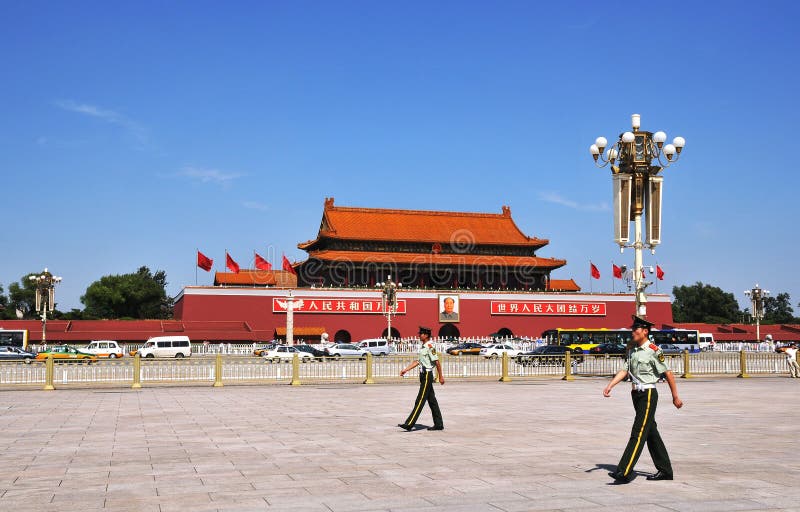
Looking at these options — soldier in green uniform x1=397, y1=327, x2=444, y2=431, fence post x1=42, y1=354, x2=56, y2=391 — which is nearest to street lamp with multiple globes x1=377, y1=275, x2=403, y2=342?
fence post x1=42, y1=354, x2=56, y2=391

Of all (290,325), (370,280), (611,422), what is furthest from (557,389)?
(370,280)

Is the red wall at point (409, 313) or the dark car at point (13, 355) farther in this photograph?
the red wall at point (409, 313)

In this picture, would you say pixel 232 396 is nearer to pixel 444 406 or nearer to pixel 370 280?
pixel 444 406

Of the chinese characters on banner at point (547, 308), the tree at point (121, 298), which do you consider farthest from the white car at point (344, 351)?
the tree at point (121, 298)

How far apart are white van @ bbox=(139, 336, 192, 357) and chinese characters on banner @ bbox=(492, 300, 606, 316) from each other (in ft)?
75.9

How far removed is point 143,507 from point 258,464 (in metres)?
2.00

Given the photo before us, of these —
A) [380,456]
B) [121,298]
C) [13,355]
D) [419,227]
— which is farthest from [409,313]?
[380,456]

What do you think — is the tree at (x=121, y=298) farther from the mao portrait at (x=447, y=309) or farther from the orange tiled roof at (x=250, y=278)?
the mao portrait at (x=447, y=309)

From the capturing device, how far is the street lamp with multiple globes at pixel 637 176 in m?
19.3

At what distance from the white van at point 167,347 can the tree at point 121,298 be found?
31.3 meters

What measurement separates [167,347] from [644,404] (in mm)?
37820

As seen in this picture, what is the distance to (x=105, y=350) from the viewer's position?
40.4 m

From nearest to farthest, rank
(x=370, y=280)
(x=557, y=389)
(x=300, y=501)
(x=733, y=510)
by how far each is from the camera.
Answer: (x=733, y=510), (x=300, y=501), (x=557, y=389), (x=370, y=280)

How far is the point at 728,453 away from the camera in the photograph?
8.22 metres
